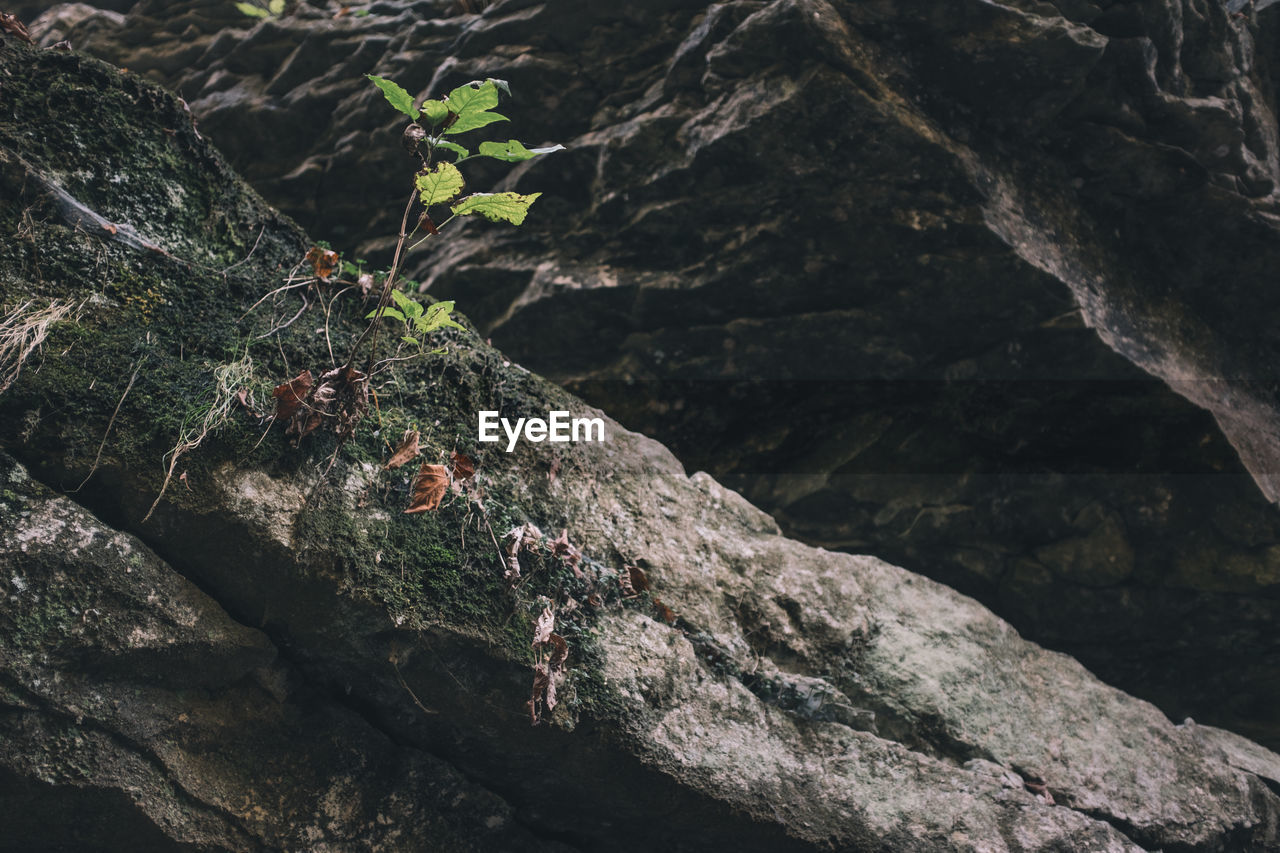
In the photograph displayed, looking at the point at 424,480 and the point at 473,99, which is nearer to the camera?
the point at 473,99

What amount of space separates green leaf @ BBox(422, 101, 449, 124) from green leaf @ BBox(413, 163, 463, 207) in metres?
0.15

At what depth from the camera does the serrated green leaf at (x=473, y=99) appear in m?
2.55

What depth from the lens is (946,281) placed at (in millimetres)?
5020

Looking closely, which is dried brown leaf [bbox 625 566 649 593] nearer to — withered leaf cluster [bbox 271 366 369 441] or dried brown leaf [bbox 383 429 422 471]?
dried brown leaf [bbox 383 429 422 471]

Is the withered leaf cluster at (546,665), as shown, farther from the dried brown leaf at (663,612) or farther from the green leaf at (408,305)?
the green leaf at (408,305)

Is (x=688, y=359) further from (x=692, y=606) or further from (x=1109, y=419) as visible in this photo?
(x=1109, y=419)

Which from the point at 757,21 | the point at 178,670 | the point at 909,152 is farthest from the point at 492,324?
the point at 178,670

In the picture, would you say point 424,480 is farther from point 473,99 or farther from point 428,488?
point 473,99

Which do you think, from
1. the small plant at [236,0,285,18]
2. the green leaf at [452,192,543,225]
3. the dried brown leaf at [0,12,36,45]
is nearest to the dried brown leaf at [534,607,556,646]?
the green leaf at [452,192,543,225]

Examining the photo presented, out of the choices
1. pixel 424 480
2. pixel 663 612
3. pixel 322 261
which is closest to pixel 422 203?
pixel 322 261

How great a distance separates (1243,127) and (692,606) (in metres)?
5.67

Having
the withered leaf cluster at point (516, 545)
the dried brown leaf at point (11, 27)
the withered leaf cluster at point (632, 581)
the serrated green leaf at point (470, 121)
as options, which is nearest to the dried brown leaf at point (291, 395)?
the withered leaf cluster at point (516, 545)

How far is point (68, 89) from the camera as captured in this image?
3068mm

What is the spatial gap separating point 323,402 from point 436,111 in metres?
1.17
